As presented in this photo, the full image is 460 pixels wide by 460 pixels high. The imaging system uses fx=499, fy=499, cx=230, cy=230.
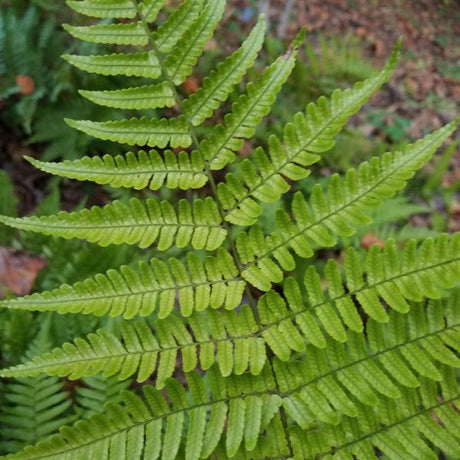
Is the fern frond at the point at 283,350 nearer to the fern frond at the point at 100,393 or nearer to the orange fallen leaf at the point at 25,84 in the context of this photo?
the fern frond at the point at 100,393

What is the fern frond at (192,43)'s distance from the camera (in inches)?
48.6

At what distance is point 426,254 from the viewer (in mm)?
1157

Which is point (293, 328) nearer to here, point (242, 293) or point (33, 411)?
point (242, 293)

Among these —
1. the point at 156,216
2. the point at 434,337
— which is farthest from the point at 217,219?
the point at 434,337

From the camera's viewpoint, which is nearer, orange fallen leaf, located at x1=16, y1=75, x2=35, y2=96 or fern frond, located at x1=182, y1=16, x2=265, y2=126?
fern frond, located at x1=182, y1=16, x2=265, y2=126

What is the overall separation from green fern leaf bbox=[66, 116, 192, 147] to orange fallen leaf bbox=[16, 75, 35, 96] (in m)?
2.54

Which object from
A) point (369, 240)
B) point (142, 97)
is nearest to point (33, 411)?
point (142, 97)

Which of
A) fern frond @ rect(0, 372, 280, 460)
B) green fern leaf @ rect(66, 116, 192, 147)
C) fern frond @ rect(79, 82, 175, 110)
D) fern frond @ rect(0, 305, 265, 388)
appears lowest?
fern frond @ rect(0, 372, 280, 460)

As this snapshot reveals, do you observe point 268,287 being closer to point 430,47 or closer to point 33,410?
point 33,410

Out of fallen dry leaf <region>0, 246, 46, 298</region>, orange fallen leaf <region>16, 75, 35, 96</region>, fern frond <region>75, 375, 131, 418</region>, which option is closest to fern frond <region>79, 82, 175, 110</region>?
fern frond <region>75, 375, 131, 418</region>

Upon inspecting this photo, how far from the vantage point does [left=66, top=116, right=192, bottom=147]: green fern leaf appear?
128 cm

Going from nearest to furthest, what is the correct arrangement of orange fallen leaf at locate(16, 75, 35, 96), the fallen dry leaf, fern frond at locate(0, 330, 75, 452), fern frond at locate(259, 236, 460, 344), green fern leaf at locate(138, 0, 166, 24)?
fern frond at locate(259, 236, 460, 344)
green fern leaf at locate(138, 0, 166, 24)
fern frond at locate(0, 330, 75, 452)
the fallen dry leaf
orange fallen leaf at locate(16, 75, 35, 96)

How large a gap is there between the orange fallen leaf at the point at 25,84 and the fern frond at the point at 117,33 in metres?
2.49

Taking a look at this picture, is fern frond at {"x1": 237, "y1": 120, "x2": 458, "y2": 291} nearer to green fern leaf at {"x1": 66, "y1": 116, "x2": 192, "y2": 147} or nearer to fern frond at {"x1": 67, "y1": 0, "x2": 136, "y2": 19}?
green fern leaf at {"x1": 66, "y1": 116, "x2": 192, "y2": 147}
